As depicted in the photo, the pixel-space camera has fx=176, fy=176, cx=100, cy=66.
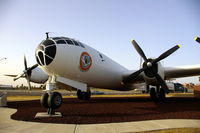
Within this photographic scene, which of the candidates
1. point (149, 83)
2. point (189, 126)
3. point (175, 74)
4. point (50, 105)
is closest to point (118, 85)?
point (149, 83)

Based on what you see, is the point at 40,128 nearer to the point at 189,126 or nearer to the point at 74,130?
the point at 74,130

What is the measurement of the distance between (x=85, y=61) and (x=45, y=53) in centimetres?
338

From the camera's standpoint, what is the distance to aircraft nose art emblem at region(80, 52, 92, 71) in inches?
495

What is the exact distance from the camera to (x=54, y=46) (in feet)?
35.1

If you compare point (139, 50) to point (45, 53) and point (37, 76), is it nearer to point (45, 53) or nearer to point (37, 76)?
point (45, 53)

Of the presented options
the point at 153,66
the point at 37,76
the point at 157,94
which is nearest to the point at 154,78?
the point at 153,66

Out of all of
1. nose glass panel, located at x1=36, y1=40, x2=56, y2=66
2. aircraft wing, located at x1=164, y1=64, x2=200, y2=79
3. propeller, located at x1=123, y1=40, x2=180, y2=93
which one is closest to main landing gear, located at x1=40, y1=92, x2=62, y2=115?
nose glass panel, located at x1=36, y1=40, x2=56, y2=66

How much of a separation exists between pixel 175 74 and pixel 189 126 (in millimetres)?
12857

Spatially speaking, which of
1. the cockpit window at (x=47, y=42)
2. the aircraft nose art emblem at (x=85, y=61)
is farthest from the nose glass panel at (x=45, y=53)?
the aircraft nose art emblem at (x=85, y=61)

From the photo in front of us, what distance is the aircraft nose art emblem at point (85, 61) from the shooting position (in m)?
12.6

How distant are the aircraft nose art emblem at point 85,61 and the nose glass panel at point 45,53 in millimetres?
2502

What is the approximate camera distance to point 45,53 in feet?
33.9

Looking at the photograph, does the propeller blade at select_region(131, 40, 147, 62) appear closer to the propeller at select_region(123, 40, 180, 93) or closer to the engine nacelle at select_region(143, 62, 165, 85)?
the propeller at select_region(123, 40, 180, 93)

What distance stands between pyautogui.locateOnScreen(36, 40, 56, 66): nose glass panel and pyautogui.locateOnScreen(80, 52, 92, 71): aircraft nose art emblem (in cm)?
250
